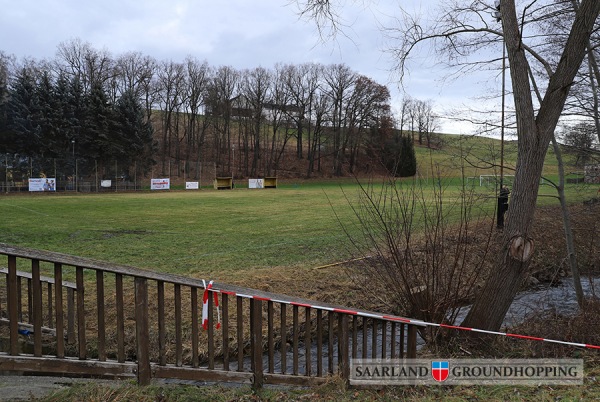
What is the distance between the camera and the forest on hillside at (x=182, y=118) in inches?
1919

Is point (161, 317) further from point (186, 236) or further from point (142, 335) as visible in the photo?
point (186, 236)

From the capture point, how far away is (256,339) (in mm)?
4109

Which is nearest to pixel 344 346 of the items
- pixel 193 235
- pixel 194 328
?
pixel 194 328

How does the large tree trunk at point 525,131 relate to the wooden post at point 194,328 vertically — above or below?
above

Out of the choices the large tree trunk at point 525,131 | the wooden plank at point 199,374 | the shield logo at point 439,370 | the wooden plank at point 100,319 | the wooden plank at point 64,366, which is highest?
the large tree trunk at point 525,131

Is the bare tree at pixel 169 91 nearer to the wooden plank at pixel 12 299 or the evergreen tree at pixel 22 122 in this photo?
the evergreen tree at pixel 22 122

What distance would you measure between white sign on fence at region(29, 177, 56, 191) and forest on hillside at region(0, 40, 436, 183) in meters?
2.83

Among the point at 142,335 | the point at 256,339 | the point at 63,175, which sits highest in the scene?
the point at 63,175

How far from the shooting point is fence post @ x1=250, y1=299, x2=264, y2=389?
4.05 metres

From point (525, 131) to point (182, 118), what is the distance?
73.0 meters

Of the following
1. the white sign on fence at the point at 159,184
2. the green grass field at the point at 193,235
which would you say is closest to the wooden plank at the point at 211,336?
the green grass field at the point at 193,235

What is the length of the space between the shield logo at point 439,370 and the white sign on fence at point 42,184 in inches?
1730

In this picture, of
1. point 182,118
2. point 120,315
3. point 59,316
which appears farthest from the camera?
point 182,118

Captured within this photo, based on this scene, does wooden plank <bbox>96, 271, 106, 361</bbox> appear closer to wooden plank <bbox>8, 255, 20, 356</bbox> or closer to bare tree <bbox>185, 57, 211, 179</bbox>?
wooden plank <bbox>8, 255, 20, 356</bbox>
